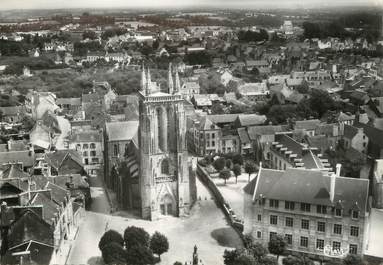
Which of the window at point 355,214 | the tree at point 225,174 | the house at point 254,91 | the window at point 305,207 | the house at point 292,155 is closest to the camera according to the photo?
the window at point 355,214

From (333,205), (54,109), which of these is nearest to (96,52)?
(54,109)

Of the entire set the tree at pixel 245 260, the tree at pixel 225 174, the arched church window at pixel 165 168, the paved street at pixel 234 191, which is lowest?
the paved street at pixel 234 191

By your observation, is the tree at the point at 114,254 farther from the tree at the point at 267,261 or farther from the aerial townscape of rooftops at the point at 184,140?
the tree at the point at 267,261

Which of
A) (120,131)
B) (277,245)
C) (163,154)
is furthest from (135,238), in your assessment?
(120,131)

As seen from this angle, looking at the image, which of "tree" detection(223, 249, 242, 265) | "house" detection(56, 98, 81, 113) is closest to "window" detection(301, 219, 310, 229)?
"tree" detection(223, 249, 242, 265)

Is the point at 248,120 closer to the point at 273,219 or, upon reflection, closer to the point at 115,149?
the point at 115,149

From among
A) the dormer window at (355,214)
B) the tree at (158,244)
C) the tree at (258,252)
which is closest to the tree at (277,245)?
the tree at (258,252)

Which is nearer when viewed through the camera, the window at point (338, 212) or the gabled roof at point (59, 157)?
the window at point (338, 212)
